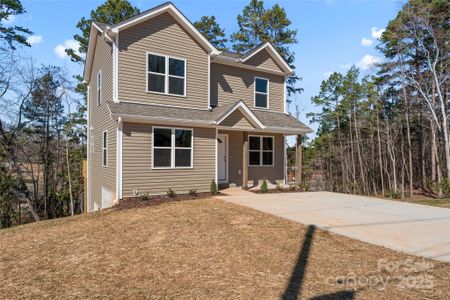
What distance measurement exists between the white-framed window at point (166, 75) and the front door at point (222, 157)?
2.81 metres

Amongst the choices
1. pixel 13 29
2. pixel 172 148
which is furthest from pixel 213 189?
pixel 13 29

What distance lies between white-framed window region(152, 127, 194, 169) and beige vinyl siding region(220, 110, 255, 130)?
1.58 metres

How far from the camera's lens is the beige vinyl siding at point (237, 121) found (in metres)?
12.0

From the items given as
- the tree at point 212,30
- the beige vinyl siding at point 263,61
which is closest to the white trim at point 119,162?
the beige vinyl siding at point 263,61

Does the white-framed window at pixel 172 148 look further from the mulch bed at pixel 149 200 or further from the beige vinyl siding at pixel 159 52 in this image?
the beige vinyl siding at pixel 159 52

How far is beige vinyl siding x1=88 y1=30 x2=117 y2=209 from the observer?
36.4 feet

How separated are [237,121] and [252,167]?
294 centimetres

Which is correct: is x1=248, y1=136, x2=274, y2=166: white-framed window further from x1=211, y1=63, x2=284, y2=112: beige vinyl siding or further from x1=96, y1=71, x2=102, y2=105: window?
x1=96, y1=71, x2=102, y2=105: window

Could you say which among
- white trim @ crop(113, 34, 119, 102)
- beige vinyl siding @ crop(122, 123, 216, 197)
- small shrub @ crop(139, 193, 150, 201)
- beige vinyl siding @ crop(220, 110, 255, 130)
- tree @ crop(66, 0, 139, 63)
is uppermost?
tree @ crop(66, 0, 139, 63)

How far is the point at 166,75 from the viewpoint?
11555 millimetres

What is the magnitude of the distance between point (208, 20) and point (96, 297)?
92.3 feet

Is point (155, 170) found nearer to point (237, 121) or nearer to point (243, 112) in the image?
point (237, 121)

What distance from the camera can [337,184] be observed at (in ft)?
102

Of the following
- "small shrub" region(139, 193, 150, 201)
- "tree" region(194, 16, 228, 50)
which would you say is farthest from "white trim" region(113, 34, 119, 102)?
"tree" region(194, 16, 228, 50)
